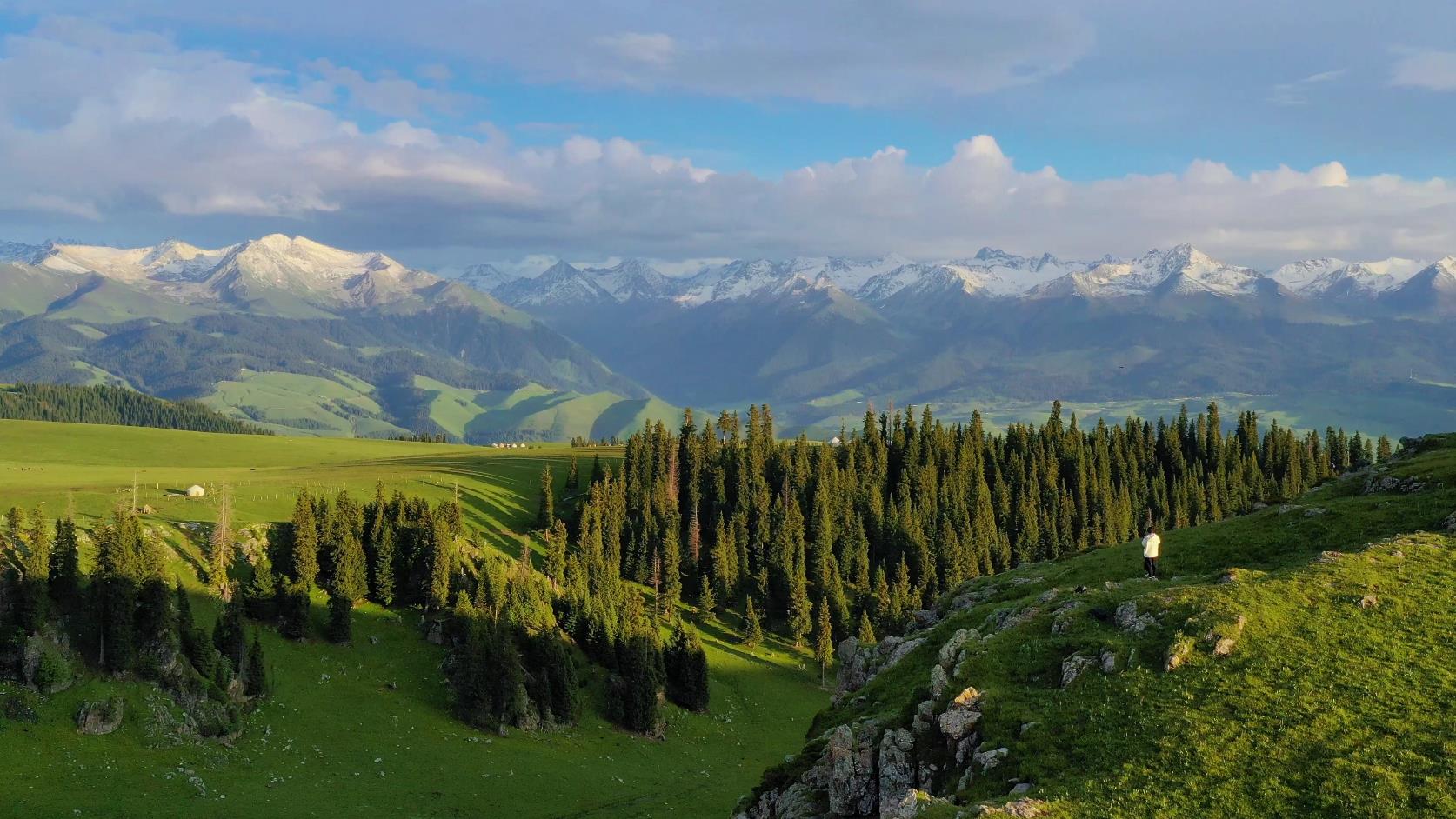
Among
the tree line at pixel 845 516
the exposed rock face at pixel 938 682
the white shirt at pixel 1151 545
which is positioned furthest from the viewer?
the tree line at pixel 845 516

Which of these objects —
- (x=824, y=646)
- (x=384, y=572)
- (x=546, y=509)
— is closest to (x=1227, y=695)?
(x=384, y=572)

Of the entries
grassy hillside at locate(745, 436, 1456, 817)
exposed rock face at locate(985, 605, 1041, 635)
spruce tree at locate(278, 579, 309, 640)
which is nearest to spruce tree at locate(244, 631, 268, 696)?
spruce tree at locate(278, 579, 309, 640)

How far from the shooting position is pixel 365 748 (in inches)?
3381

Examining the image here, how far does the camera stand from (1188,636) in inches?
1487

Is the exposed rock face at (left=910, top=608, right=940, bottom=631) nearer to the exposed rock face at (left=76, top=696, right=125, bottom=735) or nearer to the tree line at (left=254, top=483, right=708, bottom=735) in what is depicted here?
the tree line at (left=254, top=483, right=708, bottom=735)

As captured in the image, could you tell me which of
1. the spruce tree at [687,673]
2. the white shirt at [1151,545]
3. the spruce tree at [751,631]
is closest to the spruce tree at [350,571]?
the spruce tree at [687,673]

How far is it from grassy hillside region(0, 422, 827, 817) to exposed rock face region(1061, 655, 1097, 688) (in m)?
53.5

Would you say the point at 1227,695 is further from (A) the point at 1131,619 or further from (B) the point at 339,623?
(B) the point at 339,623

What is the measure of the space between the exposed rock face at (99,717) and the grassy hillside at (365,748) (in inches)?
28.7

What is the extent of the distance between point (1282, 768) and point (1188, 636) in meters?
7.94

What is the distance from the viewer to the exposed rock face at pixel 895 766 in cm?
3695

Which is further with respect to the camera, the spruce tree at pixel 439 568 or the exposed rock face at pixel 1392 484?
the spruce tree at pixel 439 568

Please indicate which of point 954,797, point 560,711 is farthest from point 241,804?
point 954,797

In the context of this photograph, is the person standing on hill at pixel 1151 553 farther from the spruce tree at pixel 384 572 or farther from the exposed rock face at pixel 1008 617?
the spruce tree at pixel 384 572
